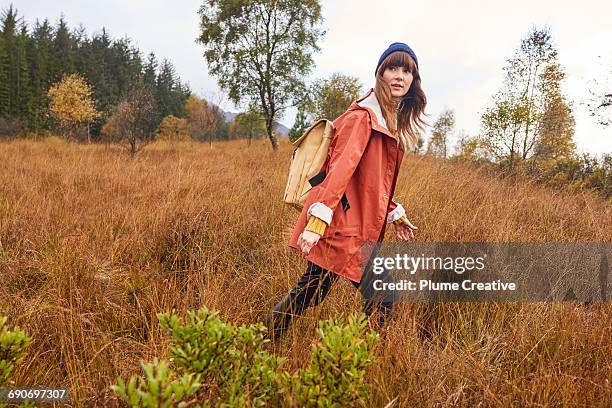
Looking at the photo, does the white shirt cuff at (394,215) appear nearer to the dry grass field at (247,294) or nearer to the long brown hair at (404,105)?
the long brown hair at (404,105)

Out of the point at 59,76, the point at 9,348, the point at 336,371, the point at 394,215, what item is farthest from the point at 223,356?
the point at 59,76

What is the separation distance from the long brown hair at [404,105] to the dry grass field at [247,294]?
105cm

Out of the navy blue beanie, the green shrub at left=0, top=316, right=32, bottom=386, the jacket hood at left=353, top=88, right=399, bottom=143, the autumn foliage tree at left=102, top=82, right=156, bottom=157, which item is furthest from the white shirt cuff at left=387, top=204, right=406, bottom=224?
the autumn foliage tree at left=102, top=82, right=156, bottom=157

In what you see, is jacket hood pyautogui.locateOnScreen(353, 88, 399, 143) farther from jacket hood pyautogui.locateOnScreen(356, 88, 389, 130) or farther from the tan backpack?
the tan backpack

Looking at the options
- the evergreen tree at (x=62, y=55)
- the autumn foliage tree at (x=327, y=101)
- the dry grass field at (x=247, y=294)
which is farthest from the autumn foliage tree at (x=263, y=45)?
the evergreen tree at (x=62, y=55)

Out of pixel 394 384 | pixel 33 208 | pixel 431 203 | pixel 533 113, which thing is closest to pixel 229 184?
pixel 33 208

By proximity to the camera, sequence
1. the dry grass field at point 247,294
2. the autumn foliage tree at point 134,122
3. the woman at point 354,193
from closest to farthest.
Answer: the dry grass field at point 247,294, the woman at point 354,193, the autumn foliage tree at point 134,122

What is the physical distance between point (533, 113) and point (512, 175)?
15.0ft

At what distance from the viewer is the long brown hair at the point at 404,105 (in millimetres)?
1957

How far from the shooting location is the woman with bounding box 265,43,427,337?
170 centimetres

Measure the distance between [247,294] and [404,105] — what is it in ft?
5.19

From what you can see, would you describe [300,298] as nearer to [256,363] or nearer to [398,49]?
[256,363]

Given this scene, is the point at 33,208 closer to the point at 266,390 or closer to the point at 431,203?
the point at 266,390

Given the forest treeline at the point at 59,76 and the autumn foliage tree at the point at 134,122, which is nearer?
the autumn foliage tree at the point at 134,122
